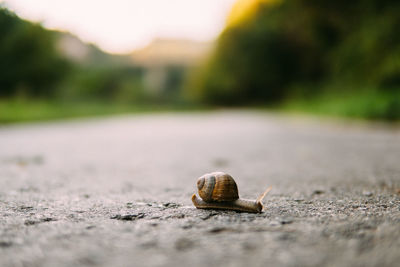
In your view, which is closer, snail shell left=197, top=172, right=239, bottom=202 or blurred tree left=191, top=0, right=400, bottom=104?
snail shell left=197, top=172, right=239, bottom=202

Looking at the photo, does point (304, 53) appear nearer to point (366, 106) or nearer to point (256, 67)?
point (256, 67)

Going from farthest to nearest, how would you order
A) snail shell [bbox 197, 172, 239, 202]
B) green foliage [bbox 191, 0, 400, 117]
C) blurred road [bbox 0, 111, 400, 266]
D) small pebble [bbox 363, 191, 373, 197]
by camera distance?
green foliage [bbox 191, 0, 400, 117], small pebble [bbox 363, 191, 373, 197], snail shell [bbox 197, 172, 239, 202], blurred road [bbox 0, 111, 400, 266]

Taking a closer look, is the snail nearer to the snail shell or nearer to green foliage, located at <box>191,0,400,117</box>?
the snail shell

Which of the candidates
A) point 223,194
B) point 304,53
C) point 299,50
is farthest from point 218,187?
point 299,50

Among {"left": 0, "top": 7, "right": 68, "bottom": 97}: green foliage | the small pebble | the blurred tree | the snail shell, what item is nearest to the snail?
the snail shell

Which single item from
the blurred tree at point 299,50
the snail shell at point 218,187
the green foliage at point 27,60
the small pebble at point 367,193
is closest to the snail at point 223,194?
the snail shell at point 218,187

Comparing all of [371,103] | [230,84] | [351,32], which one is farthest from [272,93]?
[371,103]

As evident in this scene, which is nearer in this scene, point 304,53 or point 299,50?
point 304,53
